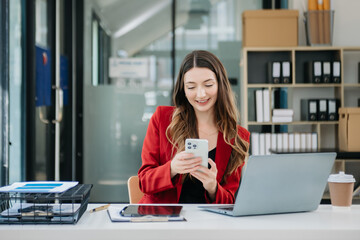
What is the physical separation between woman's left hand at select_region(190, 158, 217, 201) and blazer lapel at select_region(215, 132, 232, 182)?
0.18 meters

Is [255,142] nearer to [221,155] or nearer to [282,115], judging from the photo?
[282,115]

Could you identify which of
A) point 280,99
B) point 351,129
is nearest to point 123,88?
point 280,99

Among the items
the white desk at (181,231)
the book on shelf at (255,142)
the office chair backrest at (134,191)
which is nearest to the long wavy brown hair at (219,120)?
the office chair backrest at (134,191)

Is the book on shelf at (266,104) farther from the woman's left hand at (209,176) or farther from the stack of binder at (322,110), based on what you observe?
the woman's left hand at (209,176)

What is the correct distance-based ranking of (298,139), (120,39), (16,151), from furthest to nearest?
(120,39)
(298,139)
(16,151)

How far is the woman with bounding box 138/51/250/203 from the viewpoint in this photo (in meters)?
2.18

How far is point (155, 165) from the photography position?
2.23m

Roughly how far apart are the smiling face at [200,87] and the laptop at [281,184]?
58cm

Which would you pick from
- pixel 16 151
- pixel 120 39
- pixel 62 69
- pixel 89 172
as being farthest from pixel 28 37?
pixel 89 172

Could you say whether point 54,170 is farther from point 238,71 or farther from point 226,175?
point 226,175

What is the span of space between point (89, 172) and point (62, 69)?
3.79 ft

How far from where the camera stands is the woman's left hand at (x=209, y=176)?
1.86m

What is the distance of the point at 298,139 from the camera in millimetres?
4660

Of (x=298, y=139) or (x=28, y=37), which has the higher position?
(x=28, y=37)
